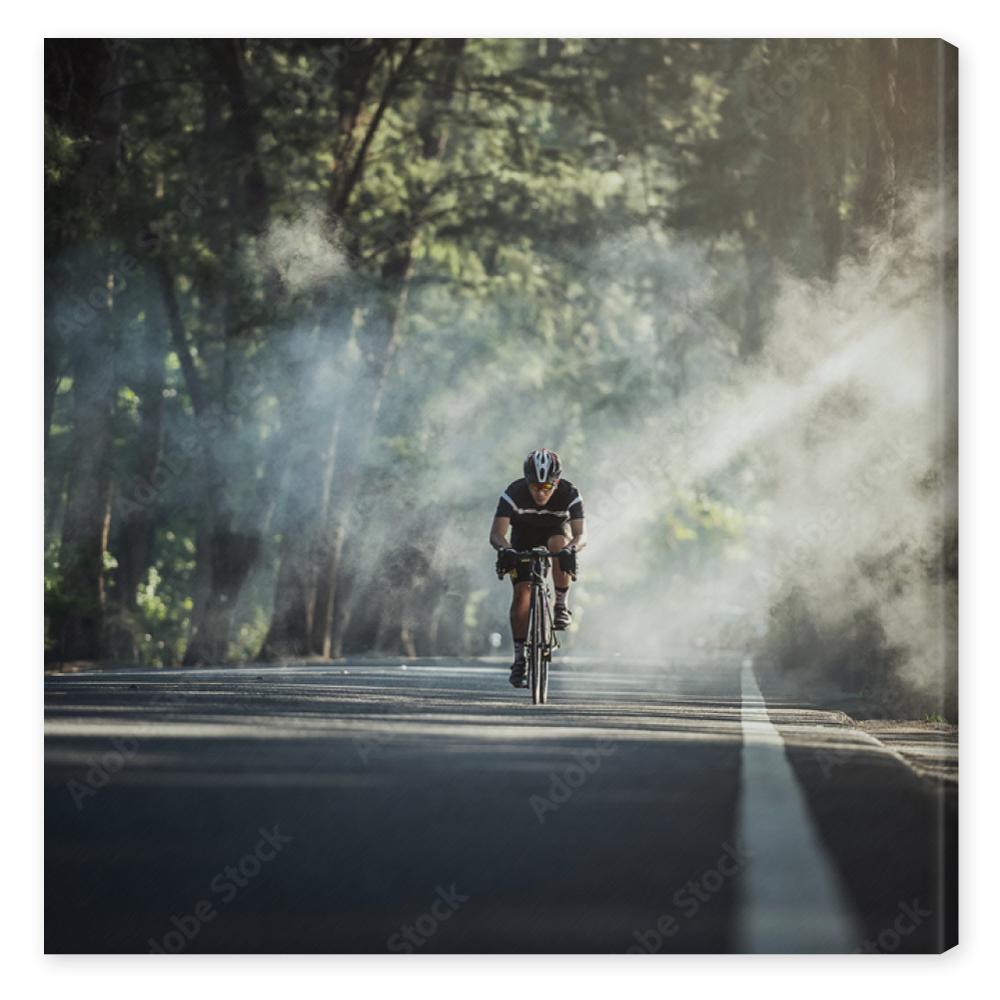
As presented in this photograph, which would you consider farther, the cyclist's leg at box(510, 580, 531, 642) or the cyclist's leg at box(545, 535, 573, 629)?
the cyclist's leg at box(510, 580, 531, 642)

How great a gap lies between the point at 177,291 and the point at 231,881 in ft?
25.7

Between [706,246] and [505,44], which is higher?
[505,44]

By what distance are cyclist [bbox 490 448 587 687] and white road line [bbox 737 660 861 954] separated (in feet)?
13.9

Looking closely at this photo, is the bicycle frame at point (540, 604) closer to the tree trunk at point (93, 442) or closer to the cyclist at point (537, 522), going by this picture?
the cyclist at point (537, 522)

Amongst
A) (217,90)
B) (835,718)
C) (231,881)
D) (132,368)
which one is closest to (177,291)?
(132,368)

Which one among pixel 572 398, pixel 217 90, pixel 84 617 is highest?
pixel 217 90

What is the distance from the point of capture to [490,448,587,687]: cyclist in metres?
16.2

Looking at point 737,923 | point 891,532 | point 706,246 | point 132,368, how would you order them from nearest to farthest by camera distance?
point 737,923
point 891,532
point 706,246
point 132,368

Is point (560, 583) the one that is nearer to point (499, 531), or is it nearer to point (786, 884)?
point (499, 531)

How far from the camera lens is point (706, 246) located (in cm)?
1578

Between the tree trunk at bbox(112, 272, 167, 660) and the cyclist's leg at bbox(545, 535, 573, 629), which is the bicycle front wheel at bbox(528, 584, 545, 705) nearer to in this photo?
the cyclist's leg at bbox(545, 535, 573, 629)

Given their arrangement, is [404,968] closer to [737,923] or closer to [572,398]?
[737,923]

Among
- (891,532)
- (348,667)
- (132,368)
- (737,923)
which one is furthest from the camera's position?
(348,667)

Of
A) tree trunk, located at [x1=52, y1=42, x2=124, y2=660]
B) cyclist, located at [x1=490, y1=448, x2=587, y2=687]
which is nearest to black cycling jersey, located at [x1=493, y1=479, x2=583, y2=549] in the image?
cyclist, located at [x1=490, y1=448, x2=587, y2=687]
